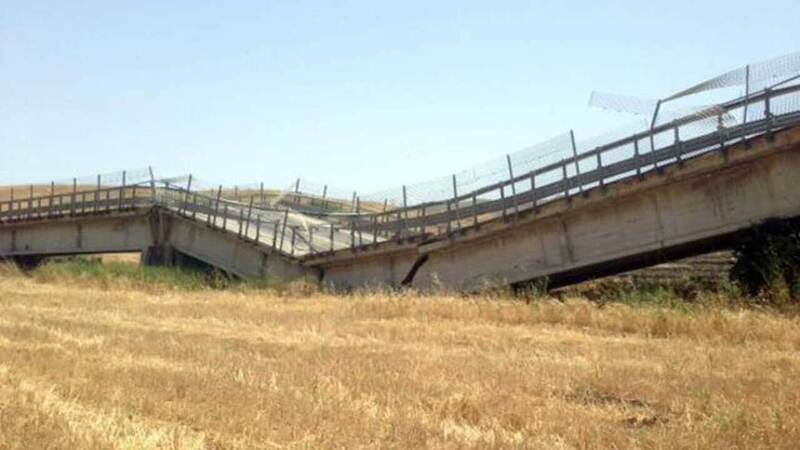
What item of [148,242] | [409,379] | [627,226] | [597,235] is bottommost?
[409,379]

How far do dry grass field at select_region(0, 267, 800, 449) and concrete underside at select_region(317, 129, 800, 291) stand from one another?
432 cm

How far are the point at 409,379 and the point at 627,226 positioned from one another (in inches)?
581

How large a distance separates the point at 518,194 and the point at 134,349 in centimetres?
1598

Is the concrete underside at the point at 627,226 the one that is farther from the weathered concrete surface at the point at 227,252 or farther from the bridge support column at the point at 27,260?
the bridge support column at the point at 27,260

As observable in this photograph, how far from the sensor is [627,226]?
2388 cm

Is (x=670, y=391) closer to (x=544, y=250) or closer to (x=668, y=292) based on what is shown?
(x=668, y=292)

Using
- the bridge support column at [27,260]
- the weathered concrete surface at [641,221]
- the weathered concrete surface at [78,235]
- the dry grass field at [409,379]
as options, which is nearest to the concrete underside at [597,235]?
the weathered concrete surface at [641,221]

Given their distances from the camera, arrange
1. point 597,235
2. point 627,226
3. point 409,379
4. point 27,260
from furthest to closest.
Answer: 1. point 27,260
2. point 597,235
3. point 627,226
4. point 409,379

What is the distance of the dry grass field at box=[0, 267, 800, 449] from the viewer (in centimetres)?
721

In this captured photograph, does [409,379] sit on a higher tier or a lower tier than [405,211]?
lower

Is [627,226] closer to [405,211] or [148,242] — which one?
[405,211]

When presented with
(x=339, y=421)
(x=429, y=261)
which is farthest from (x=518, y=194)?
(x=339, y=421)

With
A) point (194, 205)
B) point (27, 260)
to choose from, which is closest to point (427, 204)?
point (194, 205)

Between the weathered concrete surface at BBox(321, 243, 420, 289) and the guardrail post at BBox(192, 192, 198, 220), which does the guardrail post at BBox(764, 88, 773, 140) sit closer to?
the weathered concrete surface at BBox(321, 243, 420, 289)
